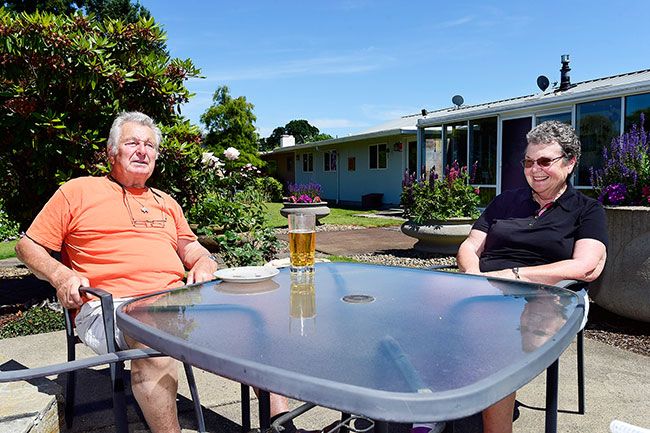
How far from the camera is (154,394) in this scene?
5.90ft

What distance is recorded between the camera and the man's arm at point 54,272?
2025mm

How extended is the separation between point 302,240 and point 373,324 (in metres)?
0.72

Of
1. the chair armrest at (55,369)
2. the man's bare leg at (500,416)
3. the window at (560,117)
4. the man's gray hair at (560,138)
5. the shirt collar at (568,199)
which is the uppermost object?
the window at (560,117)

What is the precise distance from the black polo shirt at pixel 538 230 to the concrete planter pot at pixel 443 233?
15.2ft

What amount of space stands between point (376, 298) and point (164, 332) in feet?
2.34

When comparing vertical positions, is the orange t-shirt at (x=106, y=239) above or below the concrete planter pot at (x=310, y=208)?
above

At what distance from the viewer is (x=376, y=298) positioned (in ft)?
5.68

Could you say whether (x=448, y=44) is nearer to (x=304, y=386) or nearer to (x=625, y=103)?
(x=625, y=103)

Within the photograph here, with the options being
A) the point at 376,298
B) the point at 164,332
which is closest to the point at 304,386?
the point at 164,332

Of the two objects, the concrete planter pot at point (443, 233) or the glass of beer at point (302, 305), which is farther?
the concrete planter pot at point (443, 233)

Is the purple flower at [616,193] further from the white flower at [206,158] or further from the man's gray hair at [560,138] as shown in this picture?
the white flower at [206,158]

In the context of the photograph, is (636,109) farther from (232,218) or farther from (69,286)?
(69,286)

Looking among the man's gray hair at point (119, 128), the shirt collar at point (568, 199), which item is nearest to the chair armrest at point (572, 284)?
the shirt collar at point (568, 199)

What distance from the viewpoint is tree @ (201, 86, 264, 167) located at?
81.0ft
